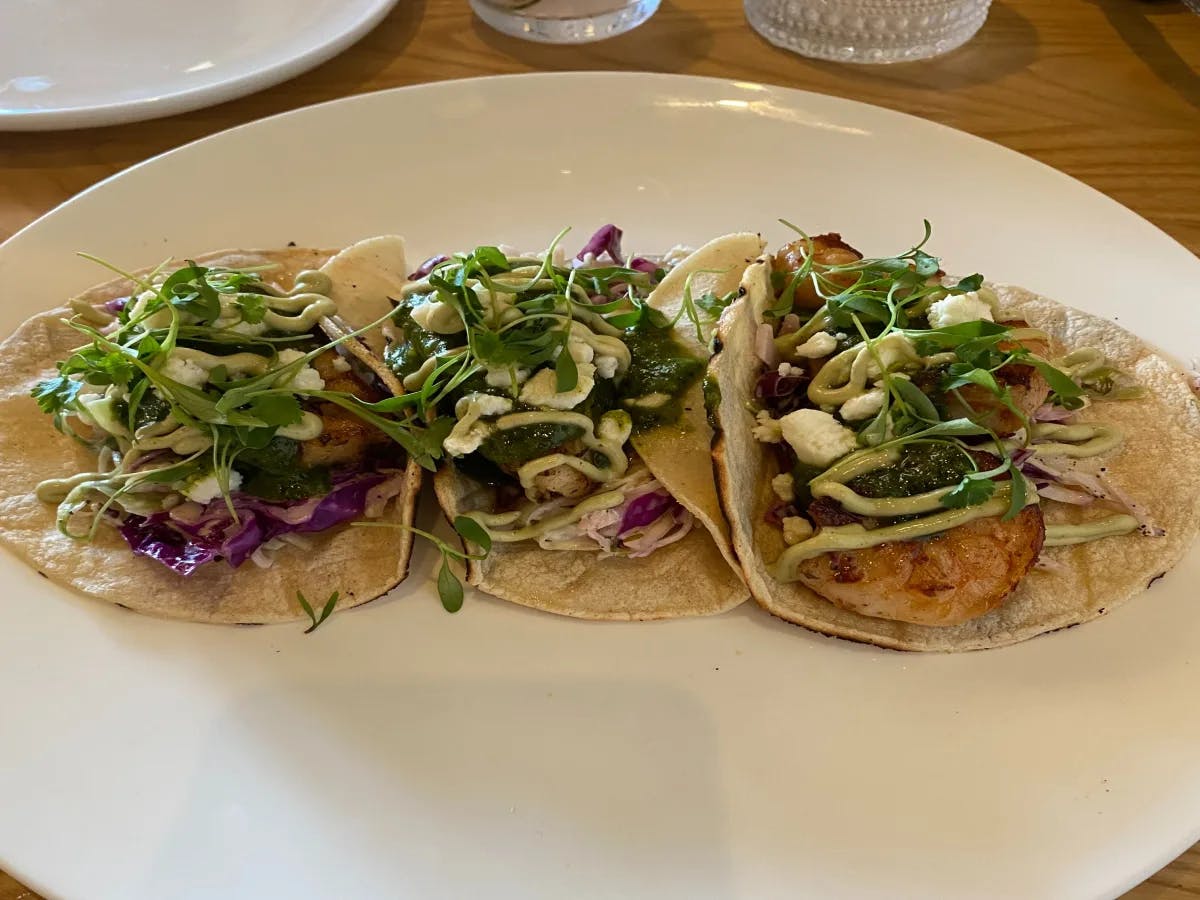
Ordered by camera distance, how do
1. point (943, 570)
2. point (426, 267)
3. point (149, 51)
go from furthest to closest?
1. point (149, 51)
2. point (426, 267)
3. point (943, 570)

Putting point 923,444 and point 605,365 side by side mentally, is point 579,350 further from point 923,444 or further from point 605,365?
point 923,444

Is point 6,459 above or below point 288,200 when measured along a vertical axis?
below

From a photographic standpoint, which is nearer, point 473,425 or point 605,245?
point 473,425

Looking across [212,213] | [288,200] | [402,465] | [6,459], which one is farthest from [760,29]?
[6,459]

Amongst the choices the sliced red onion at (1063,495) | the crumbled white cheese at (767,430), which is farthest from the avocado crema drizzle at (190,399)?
the sliced red onion at (1063,495)

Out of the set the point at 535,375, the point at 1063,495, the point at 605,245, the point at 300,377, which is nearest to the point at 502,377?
the point at 535,375

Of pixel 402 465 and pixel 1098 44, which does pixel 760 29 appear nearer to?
pixel 1098 44
